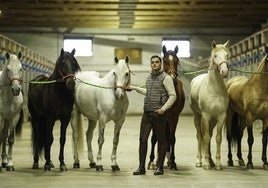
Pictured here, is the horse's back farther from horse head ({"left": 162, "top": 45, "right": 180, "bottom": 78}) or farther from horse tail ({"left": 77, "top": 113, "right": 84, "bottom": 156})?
horse head ({"left": 162, "top": 45, "right": 180, "bottom": 78})

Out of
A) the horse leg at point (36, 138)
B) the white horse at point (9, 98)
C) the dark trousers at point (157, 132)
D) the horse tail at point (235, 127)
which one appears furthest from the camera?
the horse tail at point (235, 127)

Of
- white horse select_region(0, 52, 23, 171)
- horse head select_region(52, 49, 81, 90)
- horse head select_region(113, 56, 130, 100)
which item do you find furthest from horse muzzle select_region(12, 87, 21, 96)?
horse head select_region(113, 56, 130, 100)

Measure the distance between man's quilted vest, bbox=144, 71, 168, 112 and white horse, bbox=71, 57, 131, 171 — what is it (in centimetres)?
38

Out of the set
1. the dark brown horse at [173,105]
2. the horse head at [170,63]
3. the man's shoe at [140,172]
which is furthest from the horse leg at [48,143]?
the horse head at [170,63]

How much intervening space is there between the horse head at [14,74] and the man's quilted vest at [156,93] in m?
1.76

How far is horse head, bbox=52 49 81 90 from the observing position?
6867mm

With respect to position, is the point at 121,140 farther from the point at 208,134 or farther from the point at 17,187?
the point at 17,187

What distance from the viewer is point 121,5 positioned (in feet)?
62.2

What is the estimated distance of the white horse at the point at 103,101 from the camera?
22.1 ft

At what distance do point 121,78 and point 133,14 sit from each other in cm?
1445

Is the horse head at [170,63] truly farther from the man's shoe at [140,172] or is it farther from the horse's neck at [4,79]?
the horse's neck at [4,79]

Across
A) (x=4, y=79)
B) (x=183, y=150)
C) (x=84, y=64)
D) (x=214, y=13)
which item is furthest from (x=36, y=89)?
(x=84, y=64)

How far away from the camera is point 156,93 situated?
21.3 ft

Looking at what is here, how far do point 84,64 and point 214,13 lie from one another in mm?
7191
